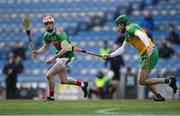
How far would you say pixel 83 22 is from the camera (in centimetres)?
2820

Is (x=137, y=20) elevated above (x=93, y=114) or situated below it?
above

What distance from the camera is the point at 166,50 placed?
23312 millimetres

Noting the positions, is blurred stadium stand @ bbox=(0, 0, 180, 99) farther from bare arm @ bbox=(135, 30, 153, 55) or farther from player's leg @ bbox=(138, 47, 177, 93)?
bare arm @ bbox=(135, 30, 153, 55)

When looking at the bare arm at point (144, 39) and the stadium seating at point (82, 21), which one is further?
the stadium seating at point (82, 21)

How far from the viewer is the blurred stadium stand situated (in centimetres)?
2566

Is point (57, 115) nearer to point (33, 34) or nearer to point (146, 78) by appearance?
point (146, 78)

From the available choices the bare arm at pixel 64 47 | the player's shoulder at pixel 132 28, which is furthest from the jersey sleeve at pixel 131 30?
the bare arm at pixel 64 47

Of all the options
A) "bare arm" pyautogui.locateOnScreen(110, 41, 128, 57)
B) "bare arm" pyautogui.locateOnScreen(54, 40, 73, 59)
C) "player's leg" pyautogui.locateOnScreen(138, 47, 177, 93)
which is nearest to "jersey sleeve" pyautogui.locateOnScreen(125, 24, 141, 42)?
"bare arm" pyautogui.locateOnScreen(110, 41, 128, 57)

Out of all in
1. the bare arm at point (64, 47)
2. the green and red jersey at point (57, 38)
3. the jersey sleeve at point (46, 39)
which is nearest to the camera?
the bare arm at point (64, 47)

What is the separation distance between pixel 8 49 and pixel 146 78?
47.7ft

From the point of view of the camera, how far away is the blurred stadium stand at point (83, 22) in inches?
1010

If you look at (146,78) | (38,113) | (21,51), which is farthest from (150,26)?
(38,113)

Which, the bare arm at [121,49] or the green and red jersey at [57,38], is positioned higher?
the green and red jersey at [57,38]

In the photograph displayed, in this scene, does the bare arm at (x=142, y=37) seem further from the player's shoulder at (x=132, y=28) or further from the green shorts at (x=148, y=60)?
the green shorts at (x=148, y=60)
